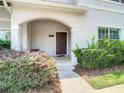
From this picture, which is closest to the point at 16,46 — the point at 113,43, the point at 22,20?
the point at 22,20

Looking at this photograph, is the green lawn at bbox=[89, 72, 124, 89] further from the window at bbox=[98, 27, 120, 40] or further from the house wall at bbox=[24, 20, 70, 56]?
the house wall at bbox=[24, 20, 70, 56]

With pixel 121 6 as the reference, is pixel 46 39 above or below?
below

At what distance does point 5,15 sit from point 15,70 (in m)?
8.46

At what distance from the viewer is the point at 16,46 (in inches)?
406

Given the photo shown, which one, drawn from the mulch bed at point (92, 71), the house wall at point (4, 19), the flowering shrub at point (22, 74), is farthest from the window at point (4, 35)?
the flowering shrub at point (22, 74)

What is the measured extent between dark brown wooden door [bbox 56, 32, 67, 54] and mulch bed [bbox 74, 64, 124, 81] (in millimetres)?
5676

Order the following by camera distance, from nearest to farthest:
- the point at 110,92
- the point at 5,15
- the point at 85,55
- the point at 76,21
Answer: the point at 110,92, the point at 85,55, the point at 76,21, the point at 5,15

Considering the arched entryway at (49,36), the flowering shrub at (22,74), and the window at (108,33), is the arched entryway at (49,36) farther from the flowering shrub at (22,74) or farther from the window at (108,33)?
the flowering shrub at (22,74)

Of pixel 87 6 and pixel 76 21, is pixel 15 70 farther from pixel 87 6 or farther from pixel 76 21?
pixel 87 6

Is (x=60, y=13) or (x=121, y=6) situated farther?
(x=121, y=6)

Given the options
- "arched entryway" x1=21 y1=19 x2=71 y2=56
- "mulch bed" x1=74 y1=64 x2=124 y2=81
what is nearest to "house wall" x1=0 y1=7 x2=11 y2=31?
"arched entryway" x1=21 y1=19 x2=71 y2=56

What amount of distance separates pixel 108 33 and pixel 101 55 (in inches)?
185

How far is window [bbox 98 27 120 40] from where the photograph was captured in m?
13.6

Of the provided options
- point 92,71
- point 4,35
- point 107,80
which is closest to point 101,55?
point 92,71
